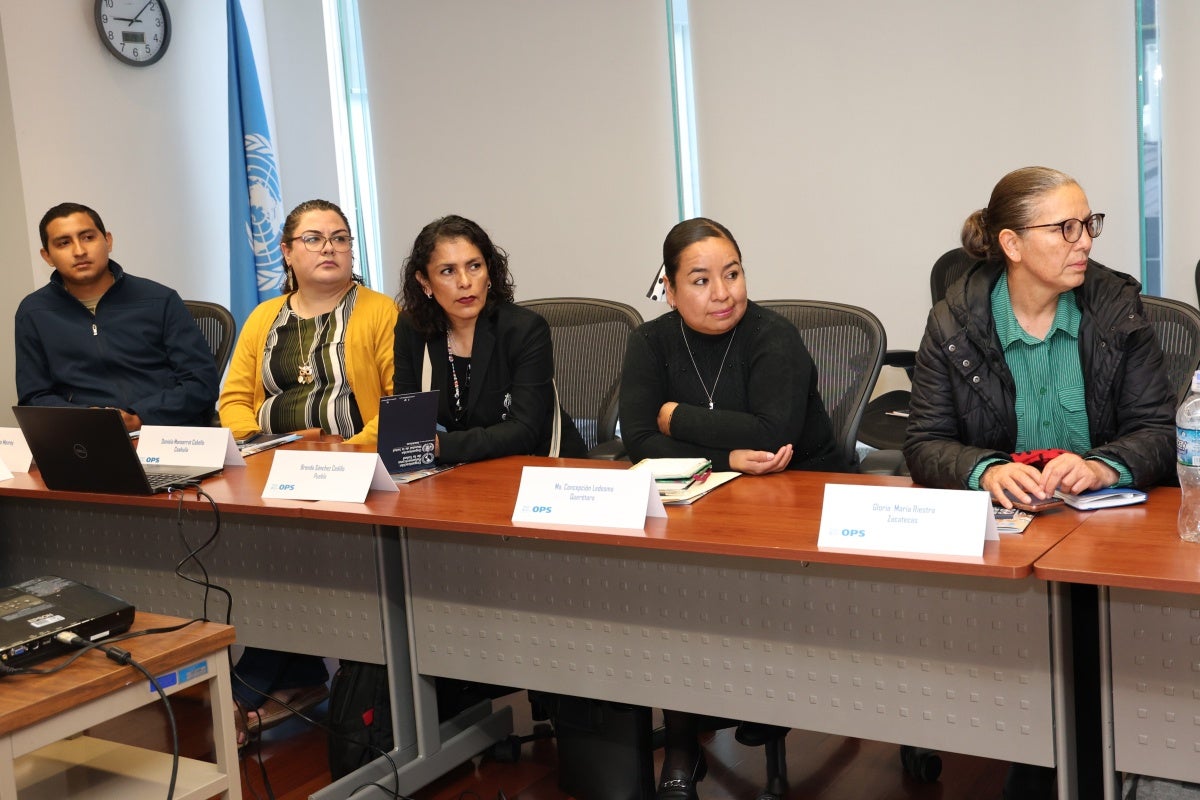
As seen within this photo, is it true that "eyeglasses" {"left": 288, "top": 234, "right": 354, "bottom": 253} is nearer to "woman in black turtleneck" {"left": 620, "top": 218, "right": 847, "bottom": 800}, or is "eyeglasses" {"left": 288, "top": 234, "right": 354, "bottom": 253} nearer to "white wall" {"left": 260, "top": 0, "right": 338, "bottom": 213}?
"woman in black turtleneck" {"left": 620, "top": 218, "right": 847, "bottom": 800}

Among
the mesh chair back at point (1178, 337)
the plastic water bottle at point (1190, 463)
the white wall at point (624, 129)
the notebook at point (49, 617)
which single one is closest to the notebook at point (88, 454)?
the notebook at point (49, 617)

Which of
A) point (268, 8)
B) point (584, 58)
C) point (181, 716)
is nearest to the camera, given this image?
point (181, 716)

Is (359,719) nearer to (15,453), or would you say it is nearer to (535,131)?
(15,453)

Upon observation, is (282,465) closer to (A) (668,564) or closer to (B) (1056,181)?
(A) (668,564)

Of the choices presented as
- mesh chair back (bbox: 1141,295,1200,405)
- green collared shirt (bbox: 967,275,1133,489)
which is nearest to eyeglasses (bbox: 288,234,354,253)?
green collared shirt (bbox: 967,275,1133,489)

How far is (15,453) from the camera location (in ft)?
9.05

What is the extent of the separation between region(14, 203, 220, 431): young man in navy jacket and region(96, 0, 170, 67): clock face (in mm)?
1559

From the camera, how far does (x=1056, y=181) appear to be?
1966mm

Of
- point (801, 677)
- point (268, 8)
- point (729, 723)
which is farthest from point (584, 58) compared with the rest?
point (801, 677)

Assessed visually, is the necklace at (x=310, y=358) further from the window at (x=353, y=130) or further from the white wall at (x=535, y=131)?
the window at (x=353, y=130)

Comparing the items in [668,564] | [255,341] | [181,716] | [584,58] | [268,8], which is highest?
[268,8]

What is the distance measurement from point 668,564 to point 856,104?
8.73ft

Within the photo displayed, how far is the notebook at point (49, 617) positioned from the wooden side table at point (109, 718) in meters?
0.03

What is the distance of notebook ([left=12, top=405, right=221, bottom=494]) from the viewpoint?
2252 millimetres
